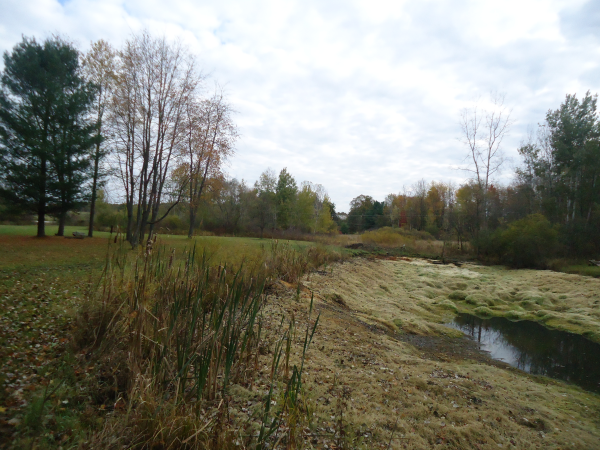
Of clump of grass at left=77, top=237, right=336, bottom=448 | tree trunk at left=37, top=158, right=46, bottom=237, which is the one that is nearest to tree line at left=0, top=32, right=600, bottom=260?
tree trunk at left=37, top=158, right=46, bottom=237

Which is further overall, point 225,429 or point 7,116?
point 7,116

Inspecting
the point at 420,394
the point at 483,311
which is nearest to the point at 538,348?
the point at 483,311

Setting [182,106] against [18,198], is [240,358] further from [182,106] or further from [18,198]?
[18,198]

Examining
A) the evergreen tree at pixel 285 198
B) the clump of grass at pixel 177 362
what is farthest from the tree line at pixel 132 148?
the evergreen tree at pixel 285 198

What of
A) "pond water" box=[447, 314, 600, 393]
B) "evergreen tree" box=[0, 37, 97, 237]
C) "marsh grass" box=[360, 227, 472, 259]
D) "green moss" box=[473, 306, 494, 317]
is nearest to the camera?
"pond water" box=[447, 314, 600, 393]

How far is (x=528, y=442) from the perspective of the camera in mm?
3094

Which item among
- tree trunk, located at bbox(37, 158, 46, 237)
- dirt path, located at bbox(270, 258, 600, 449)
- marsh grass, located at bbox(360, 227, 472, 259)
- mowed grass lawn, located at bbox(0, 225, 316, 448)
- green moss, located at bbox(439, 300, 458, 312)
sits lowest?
green moss, located at bbox(439, 300, 458, 312)

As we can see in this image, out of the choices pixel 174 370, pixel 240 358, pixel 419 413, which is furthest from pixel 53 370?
pixel 419 413

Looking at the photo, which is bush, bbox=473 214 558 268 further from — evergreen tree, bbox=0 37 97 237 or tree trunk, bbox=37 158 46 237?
tree trunk, bbox=37 158 46 237

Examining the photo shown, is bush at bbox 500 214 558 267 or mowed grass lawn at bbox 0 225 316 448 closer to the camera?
mowed grass lawn at bbox 0 225 316 448

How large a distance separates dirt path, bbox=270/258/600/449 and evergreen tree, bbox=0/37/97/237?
47.4 ft

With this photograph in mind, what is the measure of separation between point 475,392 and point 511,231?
2002cm

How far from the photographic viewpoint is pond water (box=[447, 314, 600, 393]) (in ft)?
19.9

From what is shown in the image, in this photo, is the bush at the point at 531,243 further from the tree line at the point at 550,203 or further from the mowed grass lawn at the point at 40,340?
the mowed grass lawn at the point at 40,340
